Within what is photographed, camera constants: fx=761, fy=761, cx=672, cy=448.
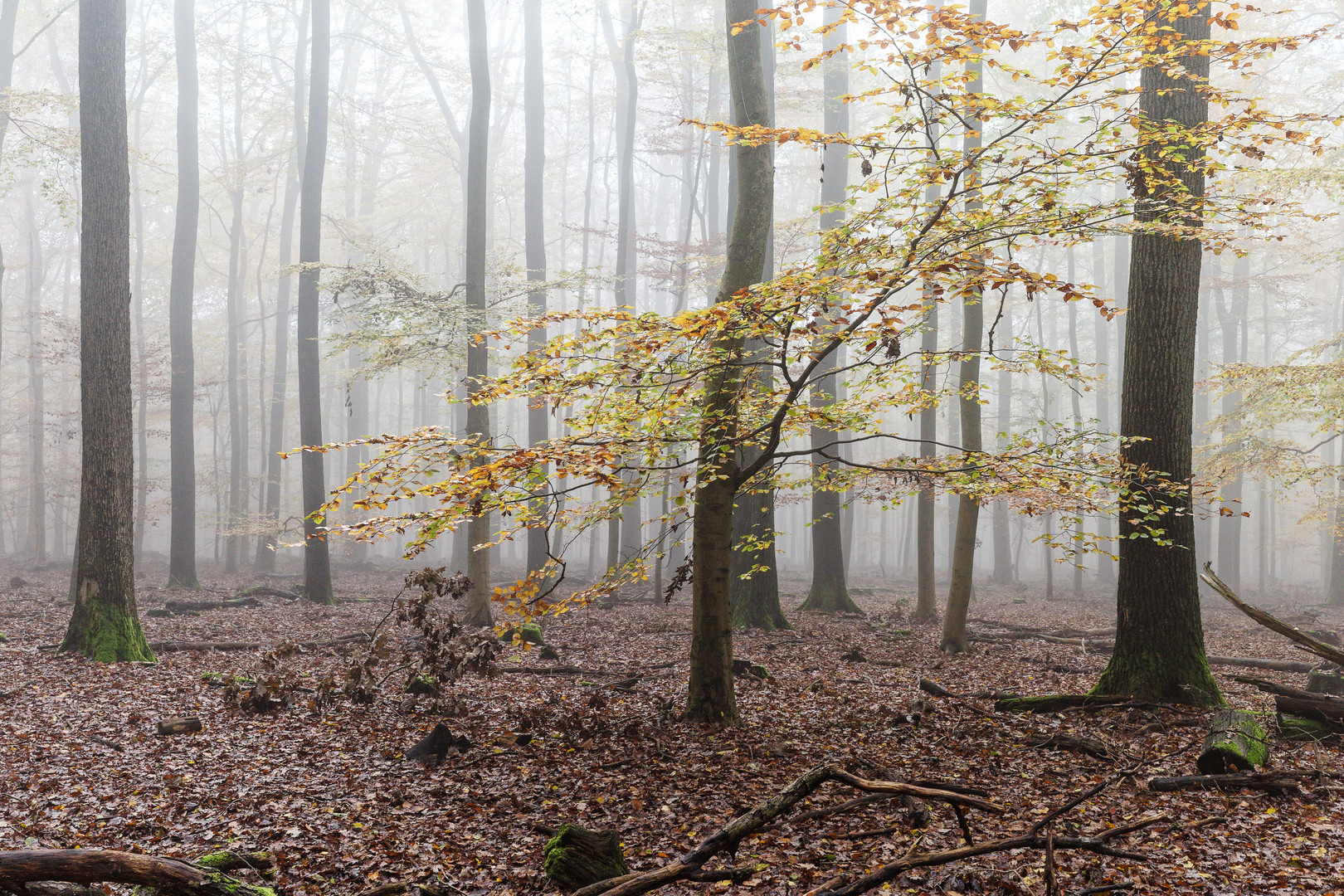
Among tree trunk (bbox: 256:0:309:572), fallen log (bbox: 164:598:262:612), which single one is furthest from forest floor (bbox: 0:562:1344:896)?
tree trunk (bbox: 256:0:309:572)

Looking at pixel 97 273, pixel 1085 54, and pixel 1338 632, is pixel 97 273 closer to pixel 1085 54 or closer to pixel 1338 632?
pixel 1085 54

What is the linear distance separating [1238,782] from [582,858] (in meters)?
4.24

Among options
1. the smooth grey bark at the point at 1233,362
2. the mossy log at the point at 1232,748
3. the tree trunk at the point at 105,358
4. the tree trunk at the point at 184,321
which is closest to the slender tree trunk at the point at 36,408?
the tree trunk at the point at 184,321

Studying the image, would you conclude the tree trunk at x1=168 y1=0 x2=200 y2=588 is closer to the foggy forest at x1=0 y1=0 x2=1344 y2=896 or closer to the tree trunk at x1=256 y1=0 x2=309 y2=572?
the tree trunk at x1=256 y1=0 x2=309 y2=572

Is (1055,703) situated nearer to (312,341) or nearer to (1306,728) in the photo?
(1306,728)

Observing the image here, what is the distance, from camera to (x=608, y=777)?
5.71 m

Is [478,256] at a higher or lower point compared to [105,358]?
higher

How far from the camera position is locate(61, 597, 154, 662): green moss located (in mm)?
Answer: 8828

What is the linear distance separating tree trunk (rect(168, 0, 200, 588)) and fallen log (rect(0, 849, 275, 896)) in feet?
52.7

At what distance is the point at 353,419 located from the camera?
30.9 metres

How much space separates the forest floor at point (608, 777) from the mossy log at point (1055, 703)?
202mm

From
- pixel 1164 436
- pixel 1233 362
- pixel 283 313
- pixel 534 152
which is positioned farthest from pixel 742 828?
pixel 1233 362

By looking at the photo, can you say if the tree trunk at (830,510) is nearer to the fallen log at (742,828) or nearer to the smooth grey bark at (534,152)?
the smooth grey bark at (534,152)

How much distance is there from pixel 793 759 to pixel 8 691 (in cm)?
749
